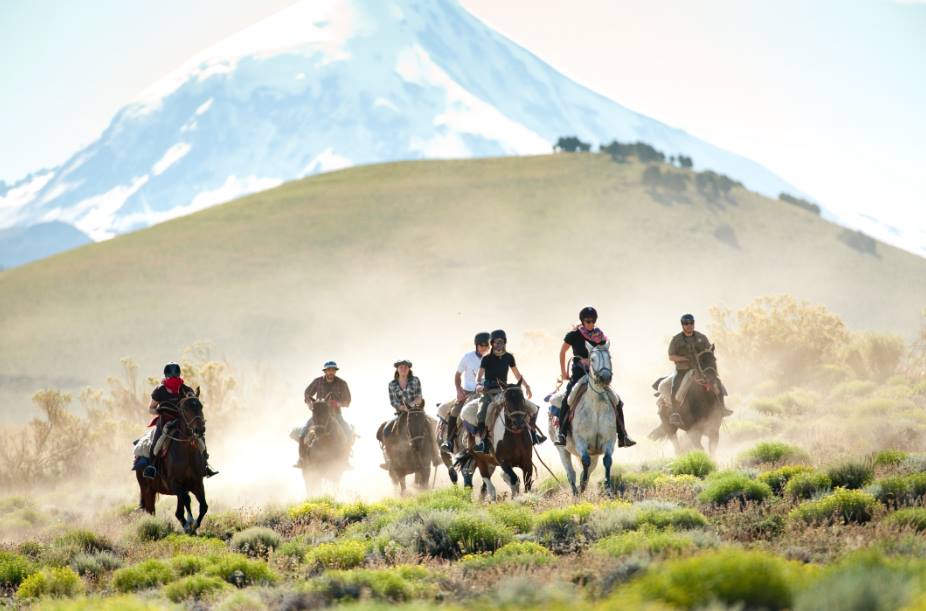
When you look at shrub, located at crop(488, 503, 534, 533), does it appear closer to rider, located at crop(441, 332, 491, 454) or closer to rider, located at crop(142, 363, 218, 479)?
rider, located at crop(441, 332, 491, 454)

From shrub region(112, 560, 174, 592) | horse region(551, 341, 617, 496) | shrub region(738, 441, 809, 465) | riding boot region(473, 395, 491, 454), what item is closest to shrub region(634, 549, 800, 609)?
shrub region(112, 560, 174, 592)

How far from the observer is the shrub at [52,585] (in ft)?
40.6

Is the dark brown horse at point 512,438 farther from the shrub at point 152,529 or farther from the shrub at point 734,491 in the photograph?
A: the shrub at point 152,529

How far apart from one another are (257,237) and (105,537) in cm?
11043

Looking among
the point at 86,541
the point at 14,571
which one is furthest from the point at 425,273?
the point at 14,571

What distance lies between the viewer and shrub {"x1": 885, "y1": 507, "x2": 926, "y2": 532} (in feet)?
37.7

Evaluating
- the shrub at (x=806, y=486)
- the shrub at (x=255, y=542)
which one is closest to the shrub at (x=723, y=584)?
the shrub at (x=806, y=486)

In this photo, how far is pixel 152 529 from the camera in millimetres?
16734

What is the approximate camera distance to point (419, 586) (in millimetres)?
10688

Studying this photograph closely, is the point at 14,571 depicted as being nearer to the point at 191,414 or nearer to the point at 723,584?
the point at 191,414

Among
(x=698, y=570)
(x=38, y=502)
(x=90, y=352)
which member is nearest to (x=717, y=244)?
(x=90, y=352)

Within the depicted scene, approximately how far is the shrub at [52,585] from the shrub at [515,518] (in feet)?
16.3

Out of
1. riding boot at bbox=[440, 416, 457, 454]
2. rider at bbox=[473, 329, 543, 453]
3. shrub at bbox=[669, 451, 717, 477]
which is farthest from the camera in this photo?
riding boot at bbox=[440, 416, 457, 454]

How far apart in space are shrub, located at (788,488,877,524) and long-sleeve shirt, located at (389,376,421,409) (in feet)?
28.8
